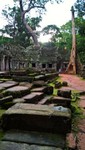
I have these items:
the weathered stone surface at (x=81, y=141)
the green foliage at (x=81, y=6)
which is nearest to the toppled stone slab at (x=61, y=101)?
the weathered stone surface at (x=81, y=141)

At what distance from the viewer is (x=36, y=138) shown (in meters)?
3.44

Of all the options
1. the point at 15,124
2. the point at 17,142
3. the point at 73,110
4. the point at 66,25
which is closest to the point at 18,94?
the point at 73,110

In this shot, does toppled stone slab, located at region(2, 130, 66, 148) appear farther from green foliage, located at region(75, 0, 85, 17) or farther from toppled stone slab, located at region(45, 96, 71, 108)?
green foliage, located at region(75, 0, 85, 17)

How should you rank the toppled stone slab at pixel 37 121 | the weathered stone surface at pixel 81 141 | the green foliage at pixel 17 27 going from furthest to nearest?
the green foliage at pixel 17 27 → the toppled stone slab at pixel 37 121 → the weathered stone surface at pixel 81 141

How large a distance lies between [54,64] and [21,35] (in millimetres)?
12766

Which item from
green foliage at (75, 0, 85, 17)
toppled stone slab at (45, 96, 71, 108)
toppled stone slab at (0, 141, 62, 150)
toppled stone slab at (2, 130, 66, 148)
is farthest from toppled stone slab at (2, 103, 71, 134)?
green foliage at (75, 0, 85, 17)

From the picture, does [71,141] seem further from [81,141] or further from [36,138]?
[36,138]

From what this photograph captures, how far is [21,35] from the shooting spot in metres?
45.2

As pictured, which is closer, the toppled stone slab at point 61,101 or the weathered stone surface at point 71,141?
the weathered stone surface at point 71,141

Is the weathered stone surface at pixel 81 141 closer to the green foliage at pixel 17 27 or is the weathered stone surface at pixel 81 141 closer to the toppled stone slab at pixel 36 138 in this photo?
the toppled stone slab at pixel 36 138

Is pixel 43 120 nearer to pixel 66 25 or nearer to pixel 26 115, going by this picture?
pixel 26 115

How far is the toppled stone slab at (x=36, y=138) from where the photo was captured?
3289 mm

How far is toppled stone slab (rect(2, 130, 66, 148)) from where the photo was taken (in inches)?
129

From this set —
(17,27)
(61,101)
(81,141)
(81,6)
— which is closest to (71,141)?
(81,141)
